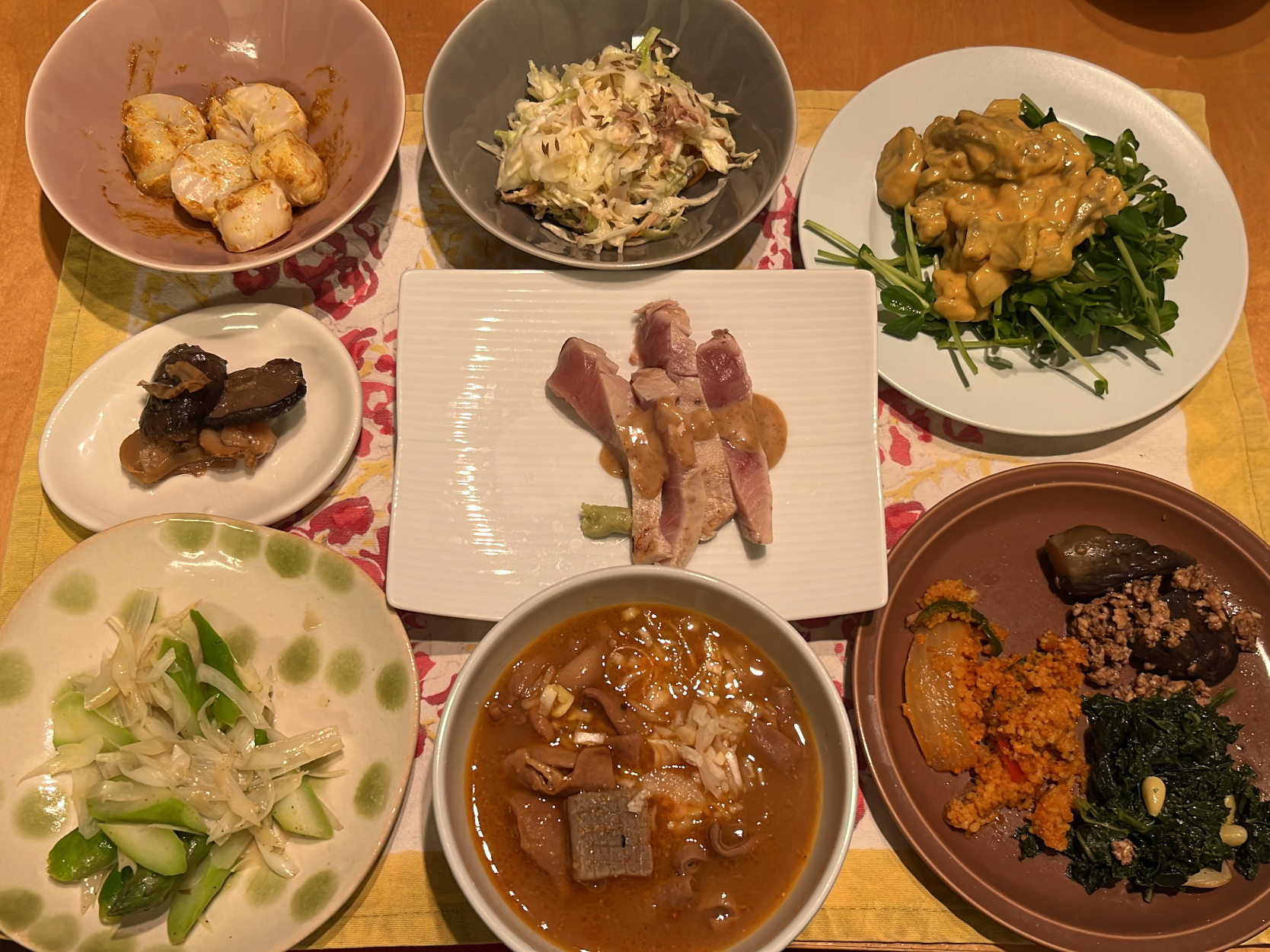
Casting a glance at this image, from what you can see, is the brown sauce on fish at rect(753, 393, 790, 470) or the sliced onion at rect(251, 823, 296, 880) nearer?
the sliced onion at rect(251, 823, 296, 880)

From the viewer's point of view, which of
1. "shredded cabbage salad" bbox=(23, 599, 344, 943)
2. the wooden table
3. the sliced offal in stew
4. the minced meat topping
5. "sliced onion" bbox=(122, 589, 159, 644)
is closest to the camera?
the sliced offal in stew

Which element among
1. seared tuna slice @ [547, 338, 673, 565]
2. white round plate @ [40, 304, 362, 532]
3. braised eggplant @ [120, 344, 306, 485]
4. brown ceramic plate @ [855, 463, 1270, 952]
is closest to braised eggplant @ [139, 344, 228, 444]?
braised eggplant @ [120, 344, 306, 485]

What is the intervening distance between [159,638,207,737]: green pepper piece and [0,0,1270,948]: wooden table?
149 centimetres

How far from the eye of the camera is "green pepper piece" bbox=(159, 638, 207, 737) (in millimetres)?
2352

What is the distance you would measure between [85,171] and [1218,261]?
13.1 feet

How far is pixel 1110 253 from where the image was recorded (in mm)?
2807

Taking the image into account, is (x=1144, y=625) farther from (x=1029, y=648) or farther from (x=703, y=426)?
(x=703, y=426)

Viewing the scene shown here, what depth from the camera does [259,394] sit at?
2551mm

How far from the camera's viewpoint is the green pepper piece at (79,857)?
87.0 inches

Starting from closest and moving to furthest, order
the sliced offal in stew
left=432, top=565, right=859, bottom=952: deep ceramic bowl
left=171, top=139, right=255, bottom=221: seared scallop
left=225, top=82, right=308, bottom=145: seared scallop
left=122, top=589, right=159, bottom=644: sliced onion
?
1. left=432, top=565, right=859, bottom=952: deep ceramic bowl
2. the sliced offal in stew
3. left=122, top=589, right=159, bottom=644: sliced onion
4. left=171, top=139, right=255, bottom=221: seared scallop
5. left=225, top=82, right=308, bottom=145: seared scallop

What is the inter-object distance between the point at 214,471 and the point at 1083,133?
341 centimetres

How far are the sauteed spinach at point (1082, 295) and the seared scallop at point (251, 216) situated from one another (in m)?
1.84

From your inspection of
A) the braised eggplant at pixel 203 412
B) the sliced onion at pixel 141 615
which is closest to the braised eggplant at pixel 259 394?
the braised eggplant at pixel 203 412

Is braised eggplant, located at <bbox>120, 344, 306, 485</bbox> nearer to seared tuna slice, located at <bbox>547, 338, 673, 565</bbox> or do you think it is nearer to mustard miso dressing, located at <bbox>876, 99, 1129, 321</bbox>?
seared tuna slice, located at <bbox>547, 338, 673, 565</bbox>
